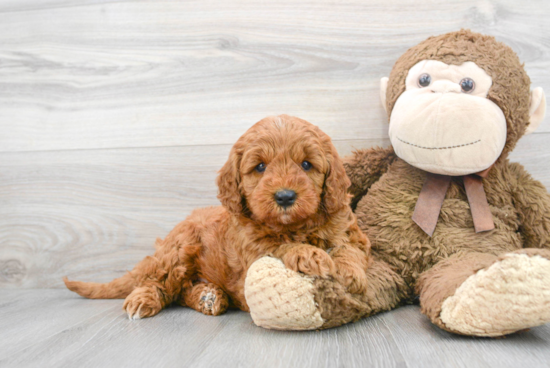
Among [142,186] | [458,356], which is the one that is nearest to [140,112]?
[142,186]

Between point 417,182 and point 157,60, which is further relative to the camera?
point 157,60

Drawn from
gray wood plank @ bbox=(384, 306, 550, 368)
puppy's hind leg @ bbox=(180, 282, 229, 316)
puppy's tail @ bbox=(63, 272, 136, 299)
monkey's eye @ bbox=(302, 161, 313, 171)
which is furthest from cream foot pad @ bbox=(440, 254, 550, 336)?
puppy's tail @ bbox=(63, 272, 136, 299)

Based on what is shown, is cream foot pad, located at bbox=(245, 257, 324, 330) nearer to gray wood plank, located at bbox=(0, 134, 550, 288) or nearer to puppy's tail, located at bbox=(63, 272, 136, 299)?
puppy's tail, located at bbox=(63, 272, 136, 299)

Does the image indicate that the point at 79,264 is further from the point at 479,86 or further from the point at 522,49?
the point at 522,49

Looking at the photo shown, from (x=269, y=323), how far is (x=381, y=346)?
33cm

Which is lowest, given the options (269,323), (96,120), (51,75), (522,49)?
(269,323)

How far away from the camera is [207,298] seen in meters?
1.61

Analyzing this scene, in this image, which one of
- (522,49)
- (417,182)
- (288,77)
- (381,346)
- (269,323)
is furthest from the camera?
(288,77)

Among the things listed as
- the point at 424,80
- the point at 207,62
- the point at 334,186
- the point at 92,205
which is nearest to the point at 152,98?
the point at 207,62

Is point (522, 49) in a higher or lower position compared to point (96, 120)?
higher

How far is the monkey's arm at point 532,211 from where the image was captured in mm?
1514

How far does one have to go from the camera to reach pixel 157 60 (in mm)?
2104

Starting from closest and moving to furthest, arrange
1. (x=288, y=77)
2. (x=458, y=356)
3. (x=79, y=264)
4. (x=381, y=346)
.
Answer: (x=458, y=356), (x=381, y=346), (x=288, y=77), (x=79, y=264)

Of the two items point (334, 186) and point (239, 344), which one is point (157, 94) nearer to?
point (334, 186)
